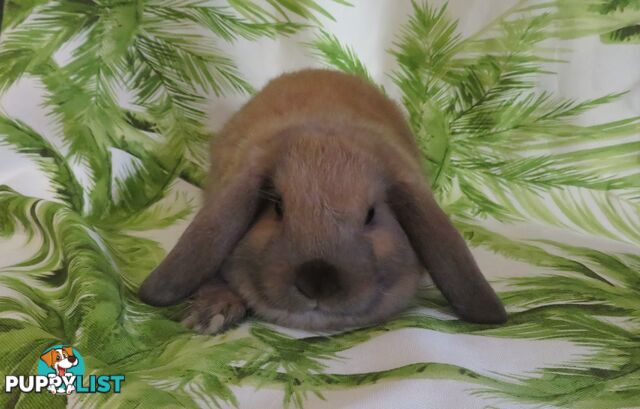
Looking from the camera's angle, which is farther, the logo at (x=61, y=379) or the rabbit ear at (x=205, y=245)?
the rabbit ear at (x=205, y=245)

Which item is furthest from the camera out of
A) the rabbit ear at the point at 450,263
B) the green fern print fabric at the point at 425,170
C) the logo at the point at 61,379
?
the rabbit ear at the point at 450,263

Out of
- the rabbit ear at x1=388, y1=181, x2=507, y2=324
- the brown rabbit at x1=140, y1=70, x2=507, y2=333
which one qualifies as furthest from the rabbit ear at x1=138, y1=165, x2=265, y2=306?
the rabbit ear at x1=388, y1=181, x2=507, y2=324

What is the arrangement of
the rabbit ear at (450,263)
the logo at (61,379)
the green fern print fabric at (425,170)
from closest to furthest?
the logo at (61,379) → the green fern print fabric at (425,170) → the rabbit ear at (450,263)

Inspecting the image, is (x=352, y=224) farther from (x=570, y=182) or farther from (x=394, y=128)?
(x=570, y=182)

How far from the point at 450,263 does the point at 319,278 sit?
14.5 inches

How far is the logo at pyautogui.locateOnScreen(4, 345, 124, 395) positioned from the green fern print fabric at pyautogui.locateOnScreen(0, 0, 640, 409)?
0.03 meters

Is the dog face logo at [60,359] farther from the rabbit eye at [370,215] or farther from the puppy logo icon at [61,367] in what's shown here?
the rabbit eye at [370,215]

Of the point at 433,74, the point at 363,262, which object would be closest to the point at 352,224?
the point at 363,262

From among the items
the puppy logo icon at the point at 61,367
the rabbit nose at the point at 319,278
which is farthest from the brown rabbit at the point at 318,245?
the puppy logo icon at the point at 61,367

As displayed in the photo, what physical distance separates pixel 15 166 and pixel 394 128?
1319mm

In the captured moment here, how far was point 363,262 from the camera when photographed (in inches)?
60.8

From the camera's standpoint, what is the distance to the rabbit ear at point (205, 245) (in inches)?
65.1

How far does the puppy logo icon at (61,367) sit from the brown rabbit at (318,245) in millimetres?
310

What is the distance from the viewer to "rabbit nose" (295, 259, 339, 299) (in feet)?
4.89
